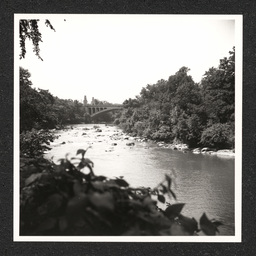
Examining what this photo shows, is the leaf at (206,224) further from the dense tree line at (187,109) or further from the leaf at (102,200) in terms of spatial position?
the dense tree line at (187,109)

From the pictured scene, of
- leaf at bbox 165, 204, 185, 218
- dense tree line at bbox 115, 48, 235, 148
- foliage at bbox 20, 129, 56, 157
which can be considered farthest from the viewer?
dense tree line at bbox 115, 48, 235, 148

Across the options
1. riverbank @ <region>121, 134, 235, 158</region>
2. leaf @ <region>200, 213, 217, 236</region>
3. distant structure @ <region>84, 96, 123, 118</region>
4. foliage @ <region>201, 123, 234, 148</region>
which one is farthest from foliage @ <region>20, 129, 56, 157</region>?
foliage @ <region>201, 123, 234, 148</region>

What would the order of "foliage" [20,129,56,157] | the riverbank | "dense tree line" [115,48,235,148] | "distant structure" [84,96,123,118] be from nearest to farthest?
"foliage" [20,129,56,157] < "dense tree line" [115,48,235,148] < "distant structure" [84,96,123,118] < the riverbank

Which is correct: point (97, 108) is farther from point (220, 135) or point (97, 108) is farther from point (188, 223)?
point (188, 223)

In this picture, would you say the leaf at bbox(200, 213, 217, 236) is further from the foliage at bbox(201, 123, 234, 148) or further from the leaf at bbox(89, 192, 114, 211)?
the foliage at bbox(201, 123, 234, 148)

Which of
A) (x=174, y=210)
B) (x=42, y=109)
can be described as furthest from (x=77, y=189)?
(x=42, y=109)

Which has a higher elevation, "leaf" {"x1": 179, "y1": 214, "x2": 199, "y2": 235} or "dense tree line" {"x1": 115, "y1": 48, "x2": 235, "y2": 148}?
A: "dense tree line" {"x1": 115, "y1": 48, "x2": 235, "y2": 148}
